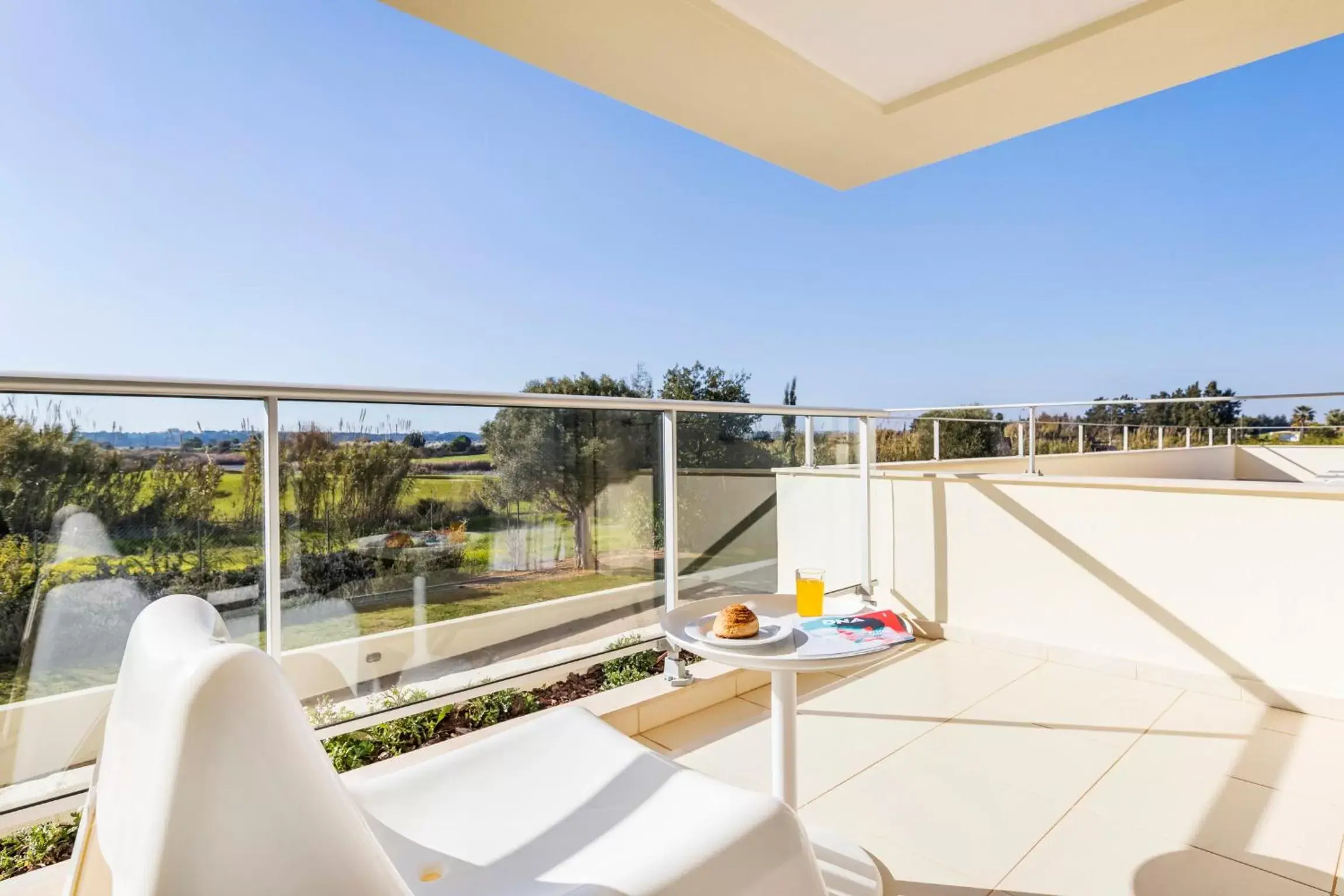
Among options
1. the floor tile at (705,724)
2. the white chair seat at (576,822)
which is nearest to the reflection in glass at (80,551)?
the white chair seat at (576,822)

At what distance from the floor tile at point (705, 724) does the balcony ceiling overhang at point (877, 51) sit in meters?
2.17

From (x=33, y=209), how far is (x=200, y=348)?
4.37 meters

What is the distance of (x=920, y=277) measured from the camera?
15.2 m

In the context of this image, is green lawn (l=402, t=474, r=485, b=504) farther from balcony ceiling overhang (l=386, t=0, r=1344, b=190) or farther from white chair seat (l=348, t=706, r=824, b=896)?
balcony ceiling overhang (l=386, t=0, r=1344, b=190)

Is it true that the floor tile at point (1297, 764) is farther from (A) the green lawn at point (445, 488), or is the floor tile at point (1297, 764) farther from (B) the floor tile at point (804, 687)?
(A) the green lawn at point (445, 488)

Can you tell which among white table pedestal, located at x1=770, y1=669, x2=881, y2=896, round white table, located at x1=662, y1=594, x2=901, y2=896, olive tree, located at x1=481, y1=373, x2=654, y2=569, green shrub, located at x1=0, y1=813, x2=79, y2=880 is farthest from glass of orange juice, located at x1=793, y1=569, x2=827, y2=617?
green shrub, located at x1=0, y1=813, x2=79, y2=880

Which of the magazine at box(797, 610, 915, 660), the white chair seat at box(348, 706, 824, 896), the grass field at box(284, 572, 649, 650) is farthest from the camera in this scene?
the grass field at box(284, 572, 649, 650)

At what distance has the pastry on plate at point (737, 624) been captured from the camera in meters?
1.33

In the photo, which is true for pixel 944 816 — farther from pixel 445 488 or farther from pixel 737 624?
pixel 445 488

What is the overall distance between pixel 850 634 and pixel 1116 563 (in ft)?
7.63

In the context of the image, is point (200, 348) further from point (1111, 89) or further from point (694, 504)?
point (1111, 89)

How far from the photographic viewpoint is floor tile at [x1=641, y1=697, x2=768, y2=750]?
2.33 metres

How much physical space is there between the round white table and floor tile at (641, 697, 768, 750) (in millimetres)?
687

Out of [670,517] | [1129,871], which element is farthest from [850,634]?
[670,517]
